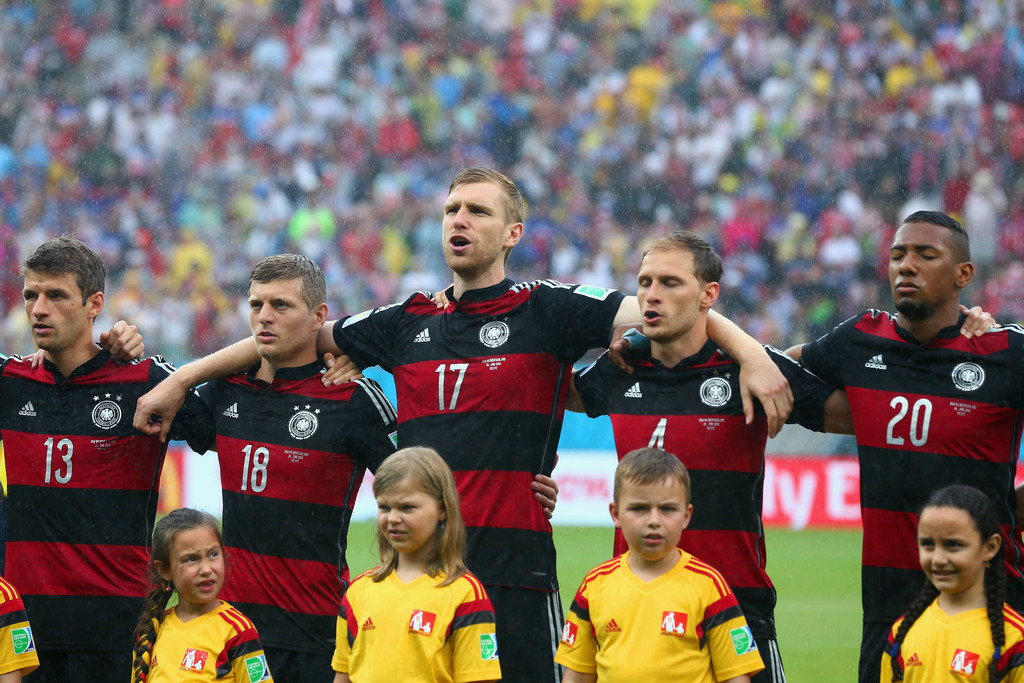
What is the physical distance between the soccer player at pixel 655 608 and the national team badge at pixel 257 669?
949 mm

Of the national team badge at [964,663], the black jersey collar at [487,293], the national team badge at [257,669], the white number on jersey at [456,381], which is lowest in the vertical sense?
the national team badge at [257,669]

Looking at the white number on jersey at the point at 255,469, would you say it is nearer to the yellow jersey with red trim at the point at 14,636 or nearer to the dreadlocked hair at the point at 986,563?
the yellow jersey with red trim at the point at 14,636

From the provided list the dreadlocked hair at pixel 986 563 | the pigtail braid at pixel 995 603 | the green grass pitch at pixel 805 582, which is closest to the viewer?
the pigtail braid at pixel 995 603

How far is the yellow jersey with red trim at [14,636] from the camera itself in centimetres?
402

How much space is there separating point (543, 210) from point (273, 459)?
1301 centimetres

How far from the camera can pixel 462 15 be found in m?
19.2

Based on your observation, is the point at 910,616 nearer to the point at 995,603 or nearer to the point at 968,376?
the point at 995,603

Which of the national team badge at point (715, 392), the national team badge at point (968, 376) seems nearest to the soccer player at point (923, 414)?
the national team badge at point (968, 376)

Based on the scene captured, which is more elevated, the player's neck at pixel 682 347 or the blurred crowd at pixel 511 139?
the blurred crowd at pixel 511 139

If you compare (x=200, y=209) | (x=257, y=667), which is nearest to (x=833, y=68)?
(x=200, y=209)

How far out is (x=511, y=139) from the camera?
17938 millimetres

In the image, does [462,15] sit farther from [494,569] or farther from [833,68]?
[494,569]

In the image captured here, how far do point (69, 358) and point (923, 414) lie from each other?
3.12 metres

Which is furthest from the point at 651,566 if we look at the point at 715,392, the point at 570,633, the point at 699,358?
the point at 699,358
